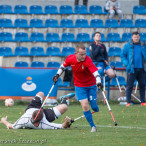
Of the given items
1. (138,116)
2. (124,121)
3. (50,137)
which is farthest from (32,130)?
(138,116)

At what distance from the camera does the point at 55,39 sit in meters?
21.5

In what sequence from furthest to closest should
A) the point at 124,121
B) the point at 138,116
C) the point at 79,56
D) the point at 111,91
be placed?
the point at 111,91, the point at 138,116, the point at 124,121, the point at 79,56


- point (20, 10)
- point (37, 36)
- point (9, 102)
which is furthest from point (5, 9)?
point (9, 102)

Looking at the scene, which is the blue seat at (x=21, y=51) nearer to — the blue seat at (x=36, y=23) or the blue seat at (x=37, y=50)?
the blue seat at (x=37, y=50)

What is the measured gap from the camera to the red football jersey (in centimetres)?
912

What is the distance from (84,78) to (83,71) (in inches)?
8.0

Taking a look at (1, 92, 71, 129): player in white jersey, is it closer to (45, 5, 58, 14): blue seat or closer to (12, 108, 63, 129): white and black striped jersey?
(12, 108, 63, 129): white and black striped jersey

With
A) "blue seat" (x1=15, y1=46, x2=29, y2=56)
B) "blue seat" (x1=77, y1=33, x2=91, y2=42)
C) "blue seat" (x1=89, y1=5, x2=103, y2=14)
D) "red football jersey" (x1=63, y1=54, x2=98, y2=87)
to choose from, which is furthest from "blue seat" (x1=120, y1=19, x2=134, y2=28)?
"red football jersey" (x1=63, y1=54, x2=98, y2=87)

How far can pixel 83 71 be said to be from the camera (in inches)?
364

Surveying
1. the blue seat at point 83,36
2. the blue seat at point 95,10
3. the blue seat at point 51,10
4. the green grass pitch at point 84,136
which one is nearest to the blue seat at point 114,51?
the blue seat at point 83,36

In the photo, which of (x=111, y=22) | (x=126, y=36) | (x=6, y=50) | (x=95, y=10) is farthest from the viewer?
(x=95, y=10)

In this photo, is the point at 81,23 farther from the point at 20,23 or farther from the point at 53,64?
the point at 53,64

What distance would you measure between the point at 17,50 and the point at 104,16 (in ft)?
18.2

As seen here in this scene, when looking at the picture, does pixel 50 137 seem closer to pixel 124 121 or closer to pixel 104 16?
pixel 124 121
